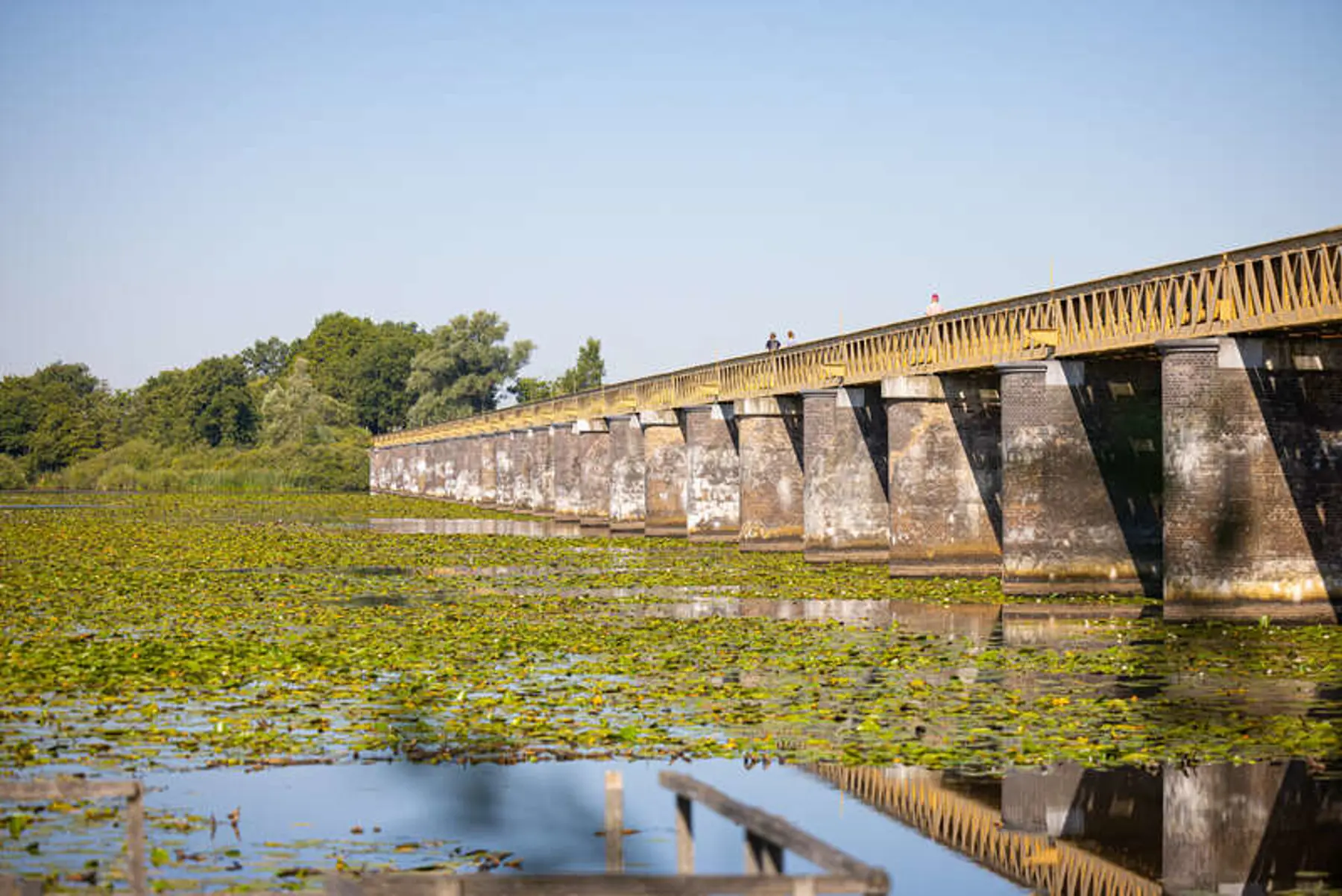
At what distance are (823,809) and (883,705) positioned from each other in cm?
468

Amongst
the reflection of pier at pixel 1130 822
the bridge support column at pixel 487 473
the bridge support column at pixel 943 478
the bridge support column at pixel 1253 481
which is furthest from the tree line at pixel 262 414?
the reflection of pier at pixel 1130 822

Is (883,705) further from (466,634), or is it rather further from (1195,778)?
(466,634)

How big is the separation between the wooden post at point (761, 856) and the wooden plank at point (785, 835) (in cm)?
16

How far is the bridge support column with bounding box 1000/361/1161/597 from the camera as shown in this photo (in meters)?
32.0

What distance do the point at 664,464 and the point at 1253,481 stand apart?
35576 mm

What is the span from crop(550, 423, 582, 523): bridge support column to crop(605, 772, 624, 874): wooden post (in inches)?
Answer: 2578

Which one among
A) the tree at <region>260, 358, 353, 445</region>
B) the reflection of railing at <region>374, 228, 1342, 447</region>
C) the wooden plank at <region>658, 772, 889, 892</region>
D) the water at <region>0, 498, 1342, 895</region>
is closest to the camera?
the wooden plank at <region>658, 772, 889, 892</region>

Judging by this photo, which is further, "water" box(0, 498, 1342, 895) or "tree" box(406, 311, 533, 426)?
"tree" box(406, 311, 533, 426)

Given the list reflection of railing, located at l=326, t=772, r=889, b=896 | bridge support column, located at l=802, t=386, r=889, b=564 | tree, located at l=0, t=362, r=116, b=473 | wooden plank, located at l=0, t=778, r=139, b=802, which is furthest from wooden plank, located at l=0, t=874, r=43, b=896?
tree, located at l=0, t=362, r=116, b=473

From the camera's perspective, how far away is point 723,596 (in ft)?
105

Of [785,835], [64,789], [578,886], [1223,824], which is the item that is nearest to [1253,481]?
[1223,824]

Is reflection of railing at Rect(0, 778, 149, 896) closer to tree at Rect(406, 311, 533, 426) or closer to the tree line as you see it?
the tree line

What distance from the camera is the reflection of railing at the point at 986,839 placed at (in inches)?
421

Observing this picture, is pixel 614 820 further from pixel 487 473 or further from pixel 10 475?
pixel 10 475
